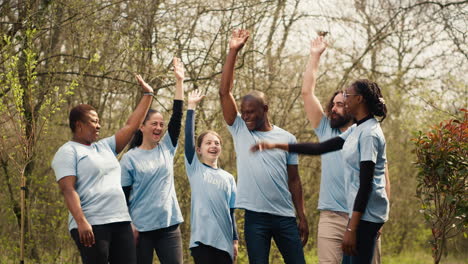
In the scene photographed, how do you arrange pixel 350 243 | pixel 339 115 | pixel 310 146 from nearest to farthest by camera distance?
pixel 350 243 < pixel 310 146 < pixel 339 115

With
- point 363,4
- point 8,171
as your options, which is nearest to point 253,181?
point 8,171

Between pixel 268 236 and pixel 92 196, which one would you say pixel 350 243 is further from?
pixel 92 196

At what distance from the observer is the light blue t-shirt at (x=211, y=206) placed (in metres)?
5.43

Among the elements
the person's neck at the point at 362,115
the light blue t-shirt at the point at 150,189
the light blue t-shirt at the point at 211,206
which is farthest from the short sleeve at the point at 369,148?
the light blue t-shirt at the point at 150,189

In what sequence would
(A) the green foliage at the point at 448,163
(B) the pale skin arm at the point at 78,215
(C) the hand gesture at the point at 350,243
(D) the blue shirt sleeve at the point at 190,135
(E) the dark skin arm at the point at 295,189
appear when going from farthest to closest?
1. (A) the green foliage at the point at 448,163
2. (D) the blue shirt sleeve at the point at 190,135
3. (E) the dark skin arm at the point at 295,189
4. (B) the pale skin arm at the point at 78,215
5. (C) the hand gesture at the point at 350,243

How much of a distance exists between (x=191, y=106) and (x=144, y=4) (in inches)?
174

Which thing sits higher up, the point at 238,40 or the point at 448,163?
the point at 238,40

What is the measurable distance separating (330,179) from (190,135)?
3.92 ft

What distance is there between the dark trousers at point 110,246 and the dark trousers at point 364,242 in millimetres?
1779

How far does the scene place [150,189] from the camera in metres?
5.81

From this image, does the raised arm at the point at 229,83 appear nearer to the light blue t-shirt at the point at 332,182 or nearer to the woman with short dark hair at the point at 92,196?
the light blue t-shirt at the point at 332,182

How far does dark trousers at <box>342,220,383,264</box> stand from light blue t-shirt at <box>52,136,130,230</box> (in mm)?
1806

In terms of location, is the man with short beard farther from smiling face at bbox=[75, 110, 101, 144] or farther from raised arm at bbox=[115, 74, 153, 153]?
smiling face at bbox=[75, 110, 101, 144]

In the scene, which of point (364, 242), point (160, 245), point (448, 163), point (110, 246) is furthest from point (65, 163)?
point (448, 163)
